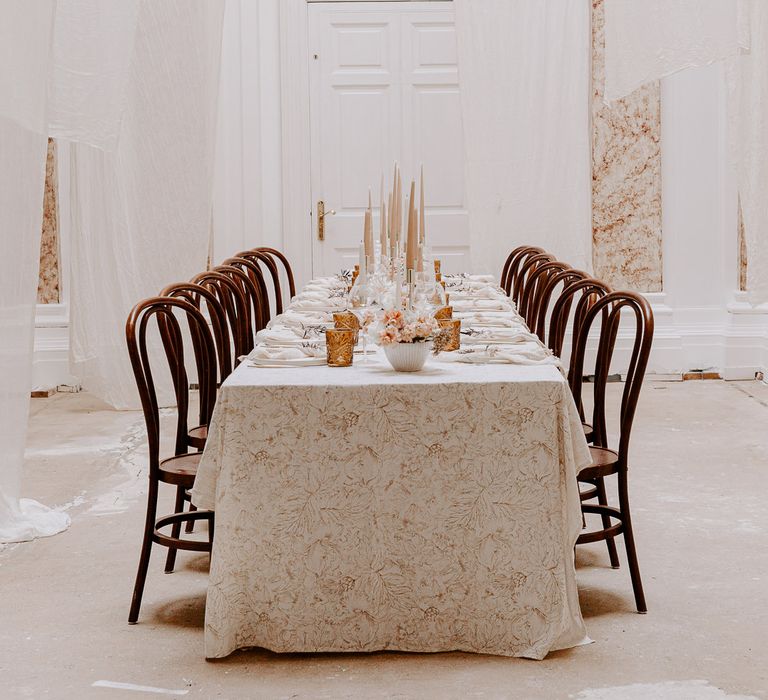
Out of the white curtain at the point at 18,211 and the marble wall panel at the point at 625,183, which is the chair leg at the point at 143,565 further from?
the marble wall panel at the point at 625,183

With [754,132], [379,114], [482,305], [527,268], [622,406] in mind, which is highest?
[379,114]

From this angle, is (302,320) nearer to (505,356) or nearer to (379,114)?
(505,356)

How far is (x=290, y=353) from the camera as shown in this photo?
3117 millimetres

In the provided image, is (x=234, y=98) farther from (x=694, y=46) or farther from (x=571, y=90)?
(x=694, y=46)

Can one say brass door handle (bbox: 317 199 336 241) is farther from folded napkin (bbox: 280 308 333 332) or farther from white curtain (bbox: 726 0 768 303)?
white curtain (bbox: 726 0 768 303)

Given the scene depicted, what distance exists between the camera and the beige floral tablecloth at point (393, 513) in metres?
2.76

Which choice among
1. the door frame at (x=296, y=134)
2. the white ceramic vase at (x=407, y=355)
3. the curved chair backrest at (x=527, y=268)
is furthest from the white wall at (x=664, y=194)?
the white ceramic vase at (x=407, y=355)

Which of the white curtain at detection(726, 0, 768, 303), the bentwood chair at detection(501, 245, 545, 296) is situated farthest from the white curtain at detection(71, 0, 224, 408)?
the white curtain at detection(726, 0, 768, 303)

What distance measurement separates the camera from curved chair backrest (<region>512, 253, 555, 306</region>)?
5.26 m

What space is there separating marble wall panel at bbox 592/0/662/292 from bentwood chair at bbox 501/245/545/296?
94 cm

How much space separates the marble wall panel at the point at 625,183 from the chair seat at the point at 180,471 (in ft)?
13.9

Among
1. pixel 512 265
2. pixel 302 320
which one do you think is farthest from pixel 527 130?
pixel 302 320

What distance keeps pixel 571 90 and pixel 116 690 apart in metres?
4.73

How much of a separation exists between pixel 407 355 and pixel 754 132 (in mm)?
995
